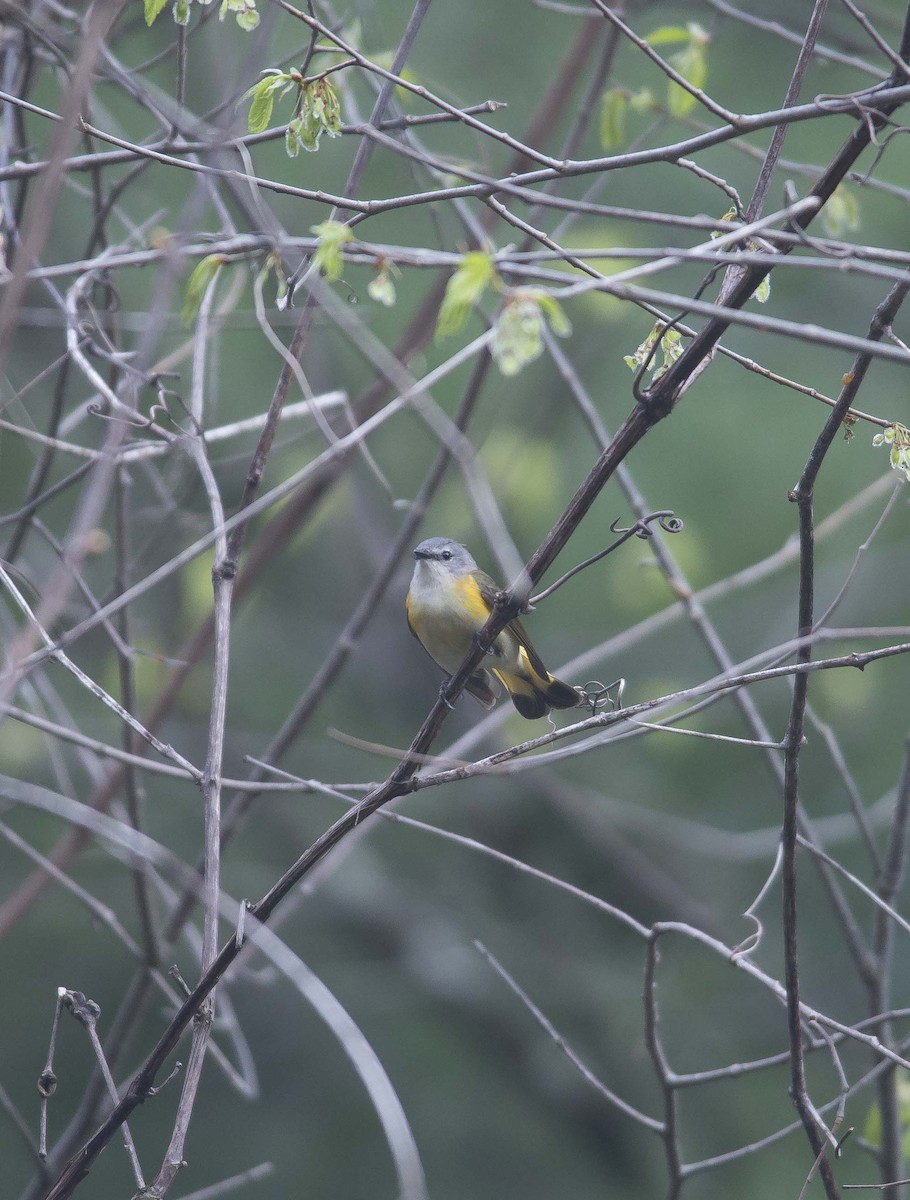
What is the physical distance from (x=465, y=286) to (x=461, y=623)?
121 inches

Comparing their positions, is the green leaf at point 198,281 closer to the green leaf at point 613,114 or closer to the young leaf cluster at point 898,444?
the young leaf cluster at point 898,444

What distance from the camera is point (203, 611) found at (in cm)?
641

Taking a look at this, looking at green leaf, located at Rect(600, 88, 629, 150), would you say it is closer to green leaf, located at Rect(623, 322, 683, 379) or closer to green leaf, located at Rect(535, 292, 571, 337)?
green leaf, located at Rect(623, 322, 683, 379)

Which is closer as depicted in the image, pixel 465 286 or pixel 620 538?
pixel 465 286

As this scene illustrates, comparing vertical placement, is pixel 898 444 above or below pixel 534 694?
above

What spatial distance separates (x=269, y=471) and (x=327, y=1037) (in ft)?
12.9

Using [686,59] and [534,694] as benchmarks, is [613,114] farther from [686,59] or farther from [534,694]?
[534,694]

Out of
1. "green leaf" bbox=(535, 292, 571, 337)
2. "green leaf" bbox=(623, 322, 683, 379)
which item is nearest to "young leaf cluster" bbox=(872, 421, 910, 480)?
"green leaf" bbox=(623, 322, 683, 379)

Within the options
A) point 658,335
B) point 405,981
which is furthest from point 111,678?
point 658,335

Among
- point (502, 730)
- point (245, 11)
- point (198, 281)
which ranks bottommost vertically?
point (502, 730)

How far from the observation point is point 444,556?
4.79 m

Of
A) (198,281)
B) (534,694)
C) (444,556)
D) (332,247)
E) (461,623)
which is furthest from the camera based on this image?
(534,694)

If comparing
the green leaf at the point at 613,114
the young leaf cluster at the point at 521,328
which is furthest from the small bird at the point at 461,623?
the young leaf cluster at the point at 521,328

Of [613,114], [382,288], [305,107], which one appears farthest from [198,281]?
[613,114]
